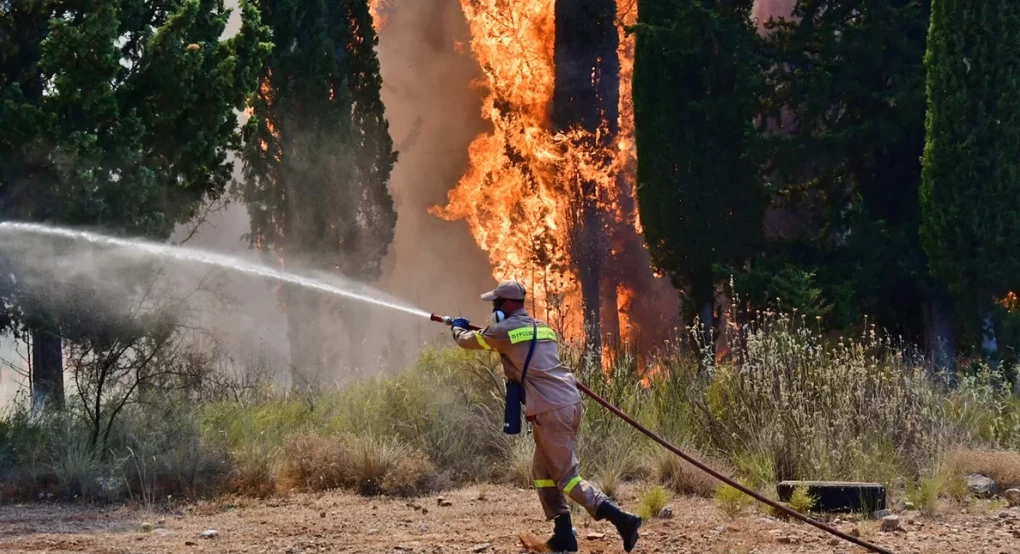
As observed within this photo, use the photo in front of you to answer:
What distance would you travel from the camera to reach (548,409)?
7844 mm

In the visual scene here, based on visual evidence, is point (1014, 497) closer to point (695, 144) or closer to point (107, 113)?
point (107, 113)

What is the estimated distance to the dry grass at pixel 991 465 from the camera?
10.4m

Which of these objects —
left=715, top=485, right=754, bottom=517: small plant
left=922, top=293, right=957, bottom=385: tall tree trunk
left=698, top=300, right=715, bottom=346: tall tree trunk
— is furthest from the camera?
left=698, top=300, right=715, bottom=346: tall tree trunk

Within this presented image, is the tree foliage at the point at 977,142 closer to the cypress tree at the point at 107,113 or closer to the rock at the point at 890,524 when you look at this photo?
the rock at the point at 890,524

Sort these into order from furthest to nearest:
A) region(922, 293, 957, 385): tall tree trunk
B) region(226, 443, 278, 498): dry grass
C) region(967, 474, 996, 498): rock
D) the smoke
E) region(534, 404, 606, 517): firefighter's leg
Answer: the smoke → region(922, 293, 957, 385): tall tree trunk → region(226, 443, 278, 498): dry grass → region(967, 474, 996, 498): rock → region(534, 404, 606, 517): firefighter's leg

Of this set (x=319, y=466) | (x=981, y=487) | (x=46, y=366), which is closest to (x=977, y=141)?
(x=981, y=487)

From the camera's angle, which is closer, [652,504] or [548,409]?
[548,409]

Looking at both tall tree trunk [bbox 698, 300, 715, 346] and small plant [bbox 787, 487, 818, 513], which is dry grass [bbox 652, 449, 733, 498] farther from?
tall tree trunk [bbox 698, 300, 715, 346]

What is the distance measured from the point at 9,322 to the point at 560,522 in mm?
7781

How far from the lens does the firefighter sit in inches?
308

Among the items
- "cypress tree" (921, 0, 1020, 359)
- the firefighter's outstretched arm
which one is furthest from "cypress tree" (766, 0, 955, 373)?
the firefighter's outstretched arm

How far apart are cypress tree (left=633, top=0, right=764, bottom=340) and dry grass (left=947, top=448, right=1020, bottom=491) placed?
25.2 ft

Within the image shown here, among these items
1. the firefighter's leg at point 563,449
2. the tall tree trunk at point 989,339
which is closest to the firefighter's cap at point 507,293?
the firefighter's leg at point 563,449

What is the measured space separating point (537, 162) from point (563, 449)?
55.2ft
